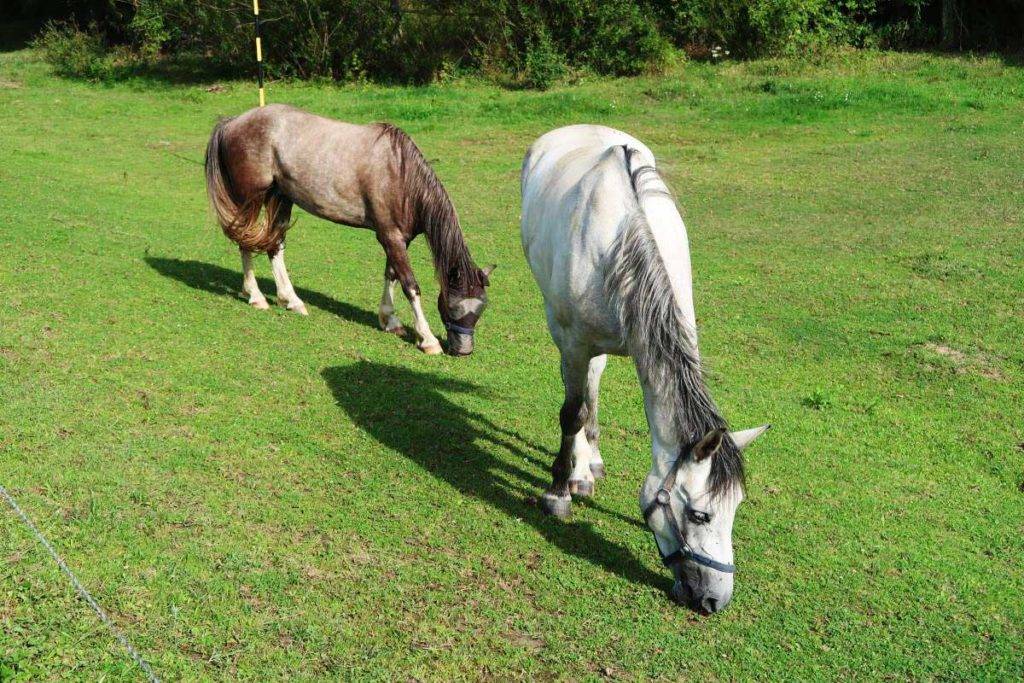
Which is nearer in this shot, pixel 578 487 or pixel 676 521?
pixel 676 521

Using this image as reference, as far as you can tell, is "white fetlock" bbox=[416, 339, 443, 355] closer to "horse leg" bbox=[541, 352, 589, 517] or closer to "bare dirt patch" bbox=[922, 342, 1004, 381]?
"horse leg" bbox=[541, 352, 589, 517]

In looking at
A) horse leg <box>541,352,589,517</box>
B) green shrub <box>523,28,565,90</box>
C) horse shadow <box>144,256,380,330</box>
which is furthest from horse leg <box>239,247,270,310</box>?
green shrub <box>523,28,565,90</box>

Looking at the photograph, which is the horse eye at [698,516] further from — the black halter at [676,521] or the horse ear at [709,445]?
the horse ear at [709,445]

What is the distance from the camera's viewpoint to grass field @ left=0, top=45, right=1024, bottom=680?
3.85m

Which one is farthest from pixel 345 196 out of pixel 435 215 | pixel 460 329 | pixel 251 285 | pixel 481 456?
pixel 481 456

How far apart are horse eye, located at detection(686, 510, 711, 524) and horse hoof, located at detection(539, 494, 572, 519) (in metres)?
1.25

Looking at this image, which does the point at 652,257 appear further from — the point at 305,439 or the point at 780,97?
the point at 780,97

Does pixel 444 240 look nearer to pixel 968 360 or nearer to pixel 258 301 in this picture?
pixel 258 301

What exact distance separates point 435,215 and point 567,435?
10.4ft

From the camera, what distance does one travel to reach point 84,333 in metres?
6.84

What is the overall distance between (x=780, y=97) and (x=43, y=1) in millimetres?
24974

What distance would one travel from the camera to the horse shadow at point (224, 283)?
8344 millimetres

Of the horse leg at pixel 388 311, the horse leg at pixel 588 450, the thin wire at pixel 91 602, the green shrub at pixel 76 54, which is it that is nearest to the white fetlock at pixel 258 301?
the horse leg at pixel 388 311

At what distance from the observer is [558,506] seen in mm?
4902
